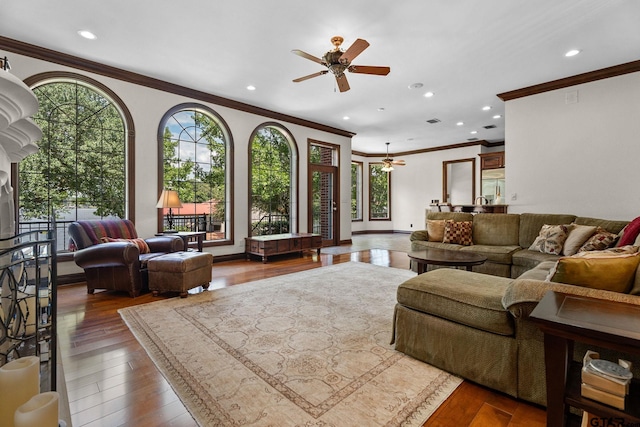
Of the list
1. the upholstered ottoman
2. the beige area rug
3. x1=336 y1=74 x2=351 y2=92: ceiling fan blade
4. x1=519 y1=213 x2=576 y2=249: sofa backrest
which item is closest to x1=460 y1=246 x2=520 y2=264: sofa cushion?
x1=519 y1=213 x2=576 y2=249: sofa backrest

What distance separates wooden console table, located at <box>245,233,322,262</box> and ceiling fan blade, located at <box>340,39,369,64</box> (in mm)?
3327

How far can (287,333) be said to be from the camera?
2.50 m

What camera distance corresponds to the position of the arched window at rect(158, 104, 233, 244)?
516 cm

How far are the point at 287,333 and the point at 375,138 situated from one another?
751 cm

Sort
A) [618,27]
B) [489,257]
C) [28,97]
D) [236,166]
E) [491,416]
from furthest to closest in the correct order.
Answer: [236,166]
[489,257]
[618,27]
[491,416]
[28,97]

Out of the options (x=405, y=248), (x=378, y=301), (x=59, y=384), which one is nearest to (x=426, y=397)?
(x=378, y=301)

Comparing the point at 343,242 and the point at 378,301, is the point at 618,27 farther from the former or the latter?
the point at 343,242

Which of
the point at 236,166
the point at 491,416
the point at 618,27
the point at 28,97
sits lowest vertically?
the point at 491,416

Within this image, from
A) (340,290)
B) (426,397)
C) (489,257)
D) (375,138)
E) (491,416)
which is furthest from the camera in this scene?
(375,138)

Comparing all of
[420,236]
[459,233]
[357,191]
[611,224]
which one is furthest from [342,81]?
[357,191]

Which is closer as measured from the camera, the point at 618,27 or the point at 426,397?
the point at 426,397

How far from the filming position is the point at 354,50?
312 centimetres

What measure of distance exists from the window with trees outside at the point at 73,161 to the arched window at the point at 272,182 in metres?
2.28

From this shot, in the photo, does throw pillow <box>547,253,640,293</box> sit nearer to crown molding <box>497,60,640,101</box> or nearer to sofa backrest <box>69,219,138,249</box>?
crown molding <box>497,60,640,101</box>
